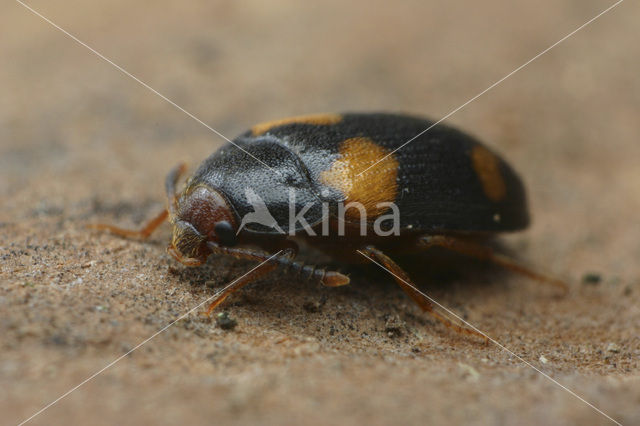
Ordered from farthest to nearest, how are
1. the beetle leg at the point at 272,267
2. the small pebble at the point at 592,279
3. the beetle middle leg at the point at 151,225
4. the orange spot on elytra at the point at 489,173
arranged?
the small pebble at the point at 592,279 → the orange spot on elytra at the point at 489,173 → the beetle middle leg at the point at 151,225 → the beetle leg at the point at 272,267

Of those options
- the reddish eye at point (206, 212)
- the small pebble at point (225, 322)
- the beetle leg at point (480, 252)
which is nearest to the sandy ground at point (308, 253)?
the small pebble at point (225, 322)

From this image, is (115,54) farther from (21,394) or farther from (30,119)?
(21,394)

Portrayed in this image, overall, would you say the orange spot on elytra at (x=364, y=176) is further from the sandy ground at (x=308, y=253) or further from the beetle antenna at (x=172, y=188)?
the beetle antenna at (x=172, y=188)

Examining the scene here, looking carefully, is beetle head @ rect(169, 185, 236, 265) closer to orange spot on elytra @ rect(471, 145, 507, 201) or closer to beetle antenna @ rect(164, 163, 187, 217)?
beetle antenna @ rect(164, 163, 187, 217)

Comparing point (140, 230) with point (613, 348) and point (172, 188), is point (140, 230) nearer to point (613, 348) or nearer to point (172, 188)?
point (172, 188)

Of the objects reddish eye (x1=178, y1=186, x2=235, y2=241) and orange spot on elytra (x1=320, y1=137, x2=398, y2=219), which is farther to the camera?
orange spot on elytra (x1=320, y1=137, x2=398, y2=219)

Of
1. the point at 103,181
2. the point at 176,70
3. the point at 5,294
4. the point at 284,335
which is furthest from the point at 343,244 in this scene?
the point at 176,70

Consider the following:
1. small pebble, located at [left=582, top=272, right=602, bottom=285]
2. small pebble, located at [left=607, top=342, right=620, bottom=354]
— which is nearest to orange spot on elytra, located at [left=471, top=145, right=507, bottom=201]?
small pebble, located at [left=582, top=272, right=602, bottom=285]

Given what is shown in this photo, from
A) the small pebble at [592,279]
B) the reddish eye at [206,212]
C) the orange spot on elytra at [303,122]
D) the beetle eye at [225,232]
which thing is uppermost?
the orange spot on elytra at [303,122]
